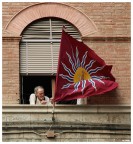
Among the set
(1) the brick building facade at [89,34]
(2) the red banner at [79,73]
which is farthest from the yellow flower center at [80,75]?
(1) the brick building facade at [89,34]

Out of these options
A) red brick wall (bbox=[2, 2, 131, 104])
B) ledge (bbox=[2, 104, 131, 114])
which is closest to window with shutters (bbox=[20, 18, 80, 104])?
red brick wall (bbox=[2, 2, 131, 104])

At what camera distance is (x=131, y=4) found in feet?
56.4

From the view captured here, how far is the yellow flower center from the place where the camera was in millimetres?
16188

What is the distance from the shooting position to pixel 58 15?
17.1 m

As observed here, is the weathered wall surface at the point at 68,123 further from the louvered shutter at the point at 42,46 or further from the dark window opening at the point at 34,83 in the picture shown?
the louvered shutter at the point at 42,46

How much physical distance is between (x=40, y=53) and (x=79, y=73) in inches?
47.6

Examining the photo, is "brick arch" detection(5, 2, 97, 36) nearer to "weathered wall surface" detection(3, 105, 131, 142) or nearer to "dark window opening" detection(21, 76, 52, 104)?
"dark window opening" detection(21, 76, 52, 104)

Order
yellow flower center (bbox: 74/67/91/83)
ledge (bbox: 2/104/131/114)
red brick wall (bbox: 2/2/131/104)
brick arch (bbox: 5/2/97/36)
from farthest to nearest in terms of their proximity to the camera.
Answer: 1. brick arch (bbox: 5/2/97/36)
2. red brick wall (bbox: 2/2/131/104)
3. yellow flower center (bbox: 74/67/91/83)
4. ledge (bbox: 2/104/131/114)

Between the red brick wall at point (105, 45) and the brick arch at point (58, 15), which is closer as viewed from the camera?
the red brick wall at point (105, 45)

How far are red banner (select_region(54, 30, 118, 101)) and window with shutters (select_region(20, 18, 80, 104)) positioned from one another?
77 centimetres

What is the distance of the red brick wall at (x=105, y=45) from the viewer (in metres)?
16.6

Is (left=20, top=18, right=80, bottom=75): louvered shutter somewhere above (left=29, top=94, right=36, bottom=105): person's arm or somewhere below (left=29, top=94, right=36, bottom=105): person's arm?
above

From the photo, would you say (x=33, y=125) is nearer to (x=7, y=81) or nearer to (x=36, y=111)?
(x=36, y=111)

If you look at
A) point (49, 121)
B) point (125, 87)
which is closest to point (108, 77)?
point (125, 87)
